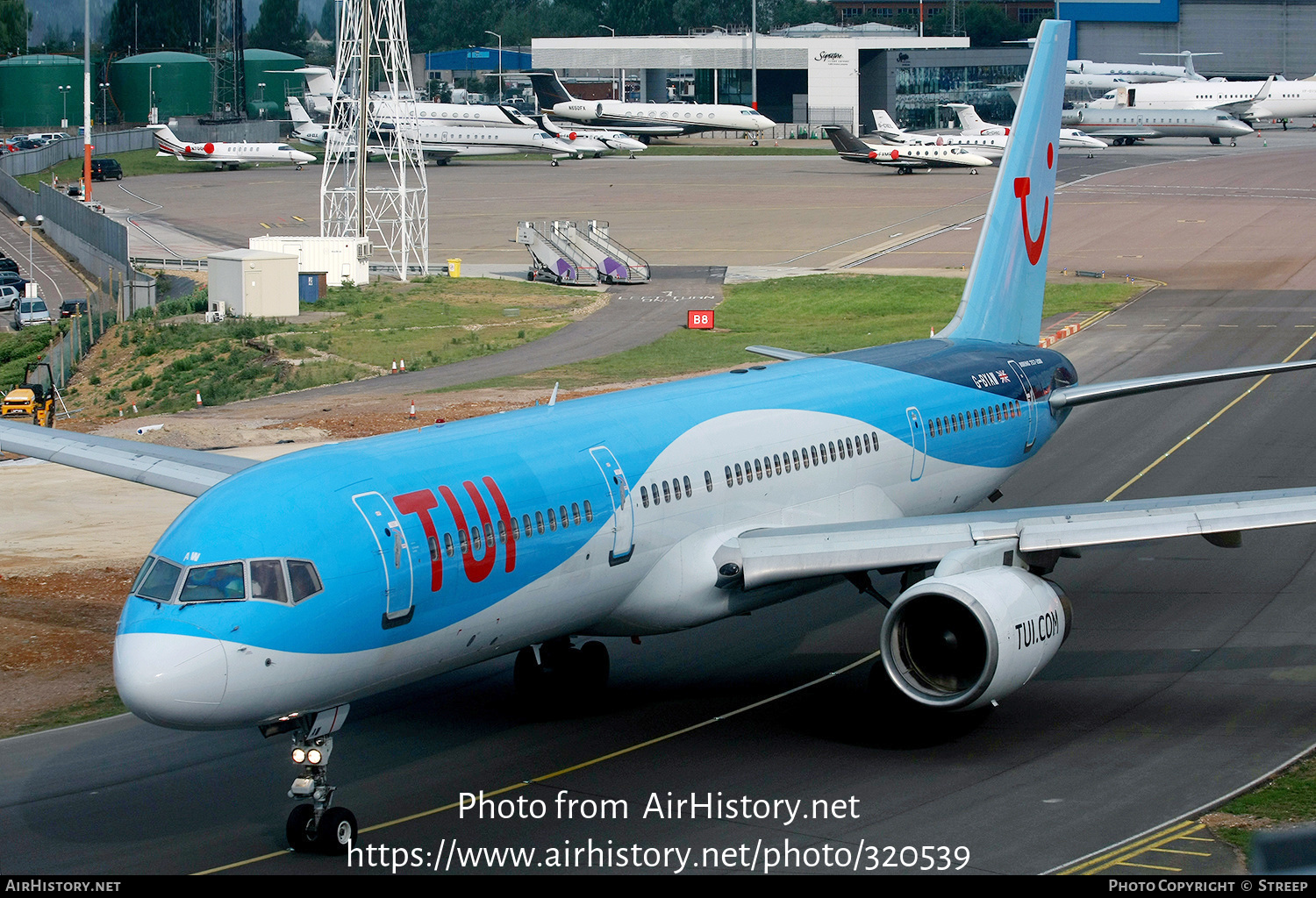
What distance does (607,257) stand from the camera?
290ft

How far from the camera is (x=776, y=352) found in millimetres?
35781

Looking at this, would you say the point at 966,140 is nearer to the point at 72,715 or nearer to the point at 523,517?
the point at 72,715

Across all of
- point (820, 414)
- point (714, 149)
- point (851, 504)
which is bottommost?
point (851, 504)

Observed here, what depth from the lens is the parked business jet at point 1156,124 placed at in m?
173

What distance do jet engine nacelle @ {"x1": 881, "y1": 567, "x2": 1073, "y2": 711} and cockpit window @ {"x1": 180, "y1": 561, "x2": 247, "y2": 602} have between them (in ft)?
29.9

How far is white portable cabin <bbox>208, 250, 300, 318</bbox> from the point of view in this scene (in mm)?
71625

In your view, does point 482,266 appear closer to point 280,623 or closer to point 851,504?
point 851,504

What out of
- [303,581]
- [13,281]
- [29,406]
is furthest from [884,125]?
[303,581]

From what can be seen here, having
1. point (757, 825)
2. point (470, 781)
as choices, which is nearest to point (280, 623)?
point (470, 781)

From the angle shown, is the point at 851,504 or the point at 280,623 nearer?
the point at 280,623

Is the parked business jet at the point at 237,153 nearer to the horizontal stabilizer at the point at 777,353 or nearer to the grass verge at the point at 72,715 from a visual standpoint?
the horizontal stabilizer at the point at 777,353

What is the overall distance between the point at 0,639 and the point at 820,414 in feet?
53.6

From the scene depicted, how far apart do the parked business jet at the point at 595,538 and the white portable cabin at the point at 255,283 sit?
4551 cm

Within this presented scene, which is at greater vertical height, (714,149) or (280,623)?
(714,149)
